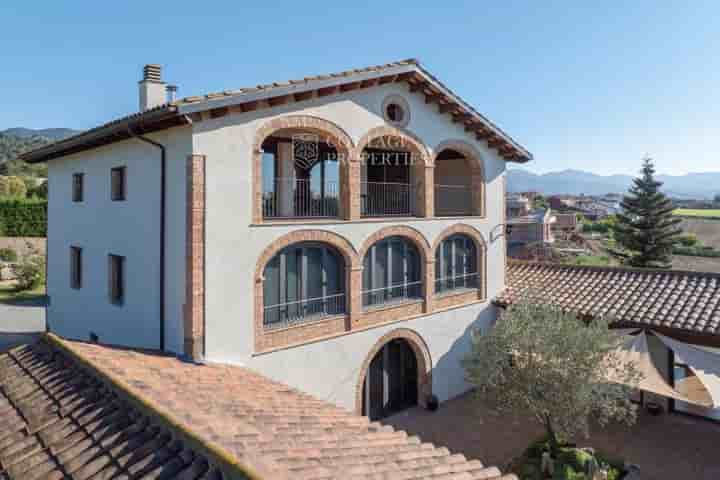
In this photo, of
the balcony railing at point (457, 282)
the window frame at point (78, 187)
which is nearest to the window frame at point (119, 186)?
the window frame at point (78, 187)

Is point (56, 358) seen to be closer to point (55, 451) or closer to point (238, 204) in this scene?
point (55, 451)

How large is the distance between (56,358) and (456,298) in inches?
509

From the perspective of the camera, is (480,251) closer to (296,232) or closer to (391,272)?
(391,272)

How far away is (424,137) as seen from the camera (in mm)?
16266

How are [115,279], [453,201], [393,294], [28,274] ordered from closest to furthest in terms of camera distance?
[115,279] < [393,294] < [453,201] < [28,274]

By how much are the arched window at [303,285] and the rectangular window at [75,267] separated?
28.0ft

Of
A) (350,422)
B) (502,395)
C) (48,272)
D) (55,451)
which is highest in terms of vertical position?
(48,272)

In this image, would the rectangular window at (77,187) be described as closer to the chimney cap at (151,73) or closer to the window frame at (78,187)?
the window frame at (78,187)

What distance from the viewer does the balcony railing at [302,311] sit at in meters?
12.4

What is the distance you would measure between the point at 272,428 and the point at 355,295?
24.1 ft

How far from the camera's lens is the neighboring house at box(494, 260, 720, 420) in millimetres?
13117

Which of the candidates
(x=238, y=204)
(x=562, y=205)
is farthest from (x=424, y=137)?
(x=562, y=205)

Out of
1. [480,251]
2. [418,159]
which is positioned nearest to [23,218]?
[418,159]

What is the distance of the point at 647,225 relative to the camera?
123 feet
